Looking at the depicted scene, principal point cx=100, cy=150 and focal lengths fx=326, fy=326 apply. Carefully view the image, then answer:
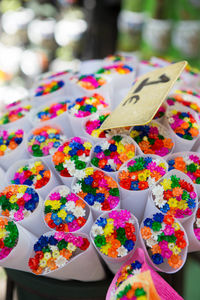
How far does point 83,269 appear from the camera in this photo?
0.85m

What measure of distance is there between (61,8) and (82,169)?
2.86 m

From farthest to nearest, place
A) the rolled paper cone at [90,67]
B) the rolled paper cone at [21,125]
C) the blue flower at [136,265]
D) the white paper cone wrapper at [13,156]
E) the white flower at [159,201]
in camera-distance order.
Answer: the rolled paper cone at [90,67] → the rolled paper cone at [21,125] → the white paper cone wrapper at [13,156] → the white flower at [159,201] → the blue flower at [136,265]

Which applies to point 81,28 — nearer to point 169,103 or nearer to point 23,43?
point 23,43

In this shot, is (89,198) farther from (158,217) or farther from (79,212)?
(158,217)

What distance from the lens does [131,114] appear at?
36.1 inches

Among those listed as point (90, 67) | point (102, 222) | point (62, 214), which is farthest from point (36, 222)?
point (90, 67)

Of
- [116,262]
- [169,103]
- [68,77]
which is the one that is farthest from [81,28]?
[116,262]

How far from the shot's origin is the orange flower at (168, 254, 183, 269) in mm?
761

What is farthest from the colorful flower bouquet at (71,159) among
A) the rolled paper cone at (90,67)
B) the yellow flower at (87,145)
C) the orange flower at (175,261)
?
the rolled paper cone at (90,67)

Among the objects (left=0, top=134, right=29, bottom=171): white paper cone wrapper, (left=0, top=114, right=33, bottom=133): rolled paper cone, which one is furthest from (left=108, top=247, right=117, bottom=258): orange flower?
(left=0, top=114, right=33, bottom=133): rolled paper cone

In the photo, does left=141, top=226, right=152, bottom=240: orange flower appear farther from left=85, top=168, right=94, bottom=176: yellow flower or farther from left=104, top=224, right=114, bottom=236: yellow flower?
left=85, top=168, right=94, bottom=176: yellow flower

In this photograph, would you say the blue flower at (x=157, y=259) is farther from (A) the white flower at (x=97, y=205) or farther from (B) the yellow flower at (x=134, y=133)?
(B) the yellow flower at (x=134, y=133)

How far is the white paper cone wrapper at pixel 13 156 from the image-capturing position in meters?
1.08

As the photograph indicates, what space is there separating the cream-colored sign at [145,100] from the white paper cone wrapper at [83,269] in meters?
0.33
